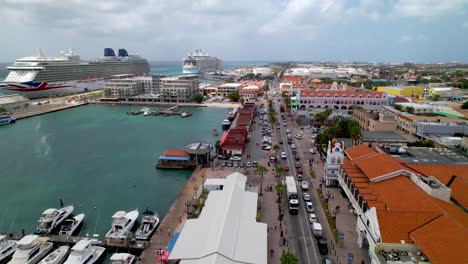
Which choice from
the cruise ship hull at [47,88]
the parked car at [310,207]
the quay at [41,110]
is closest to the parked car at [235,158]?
the parked car at [310,207]

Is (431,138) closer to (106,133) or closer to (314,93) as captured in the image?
(314,93)

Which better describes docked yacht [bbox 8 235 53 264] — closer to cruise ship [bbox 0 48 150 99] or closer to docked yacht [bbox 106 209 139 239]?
docked yacht [bbox 106 209 139 239]

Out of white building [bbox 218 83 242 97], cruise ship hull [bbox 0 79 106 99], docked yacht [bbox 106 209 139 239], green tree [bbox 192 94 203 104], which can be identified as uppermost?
cruise ship hull [bbox 0 79 106 99]

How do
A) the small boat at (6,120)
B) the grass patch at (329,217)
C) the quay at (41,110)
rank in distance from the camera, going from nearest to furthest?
1. the grass patch at (329,217)
2. the small boat at (6,120)
3. the quay at (41,110)

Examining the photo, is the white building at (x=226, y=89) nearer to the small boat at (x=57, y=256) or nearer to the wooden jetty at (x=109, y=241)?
the wooden jetty at (x=109, y=241)

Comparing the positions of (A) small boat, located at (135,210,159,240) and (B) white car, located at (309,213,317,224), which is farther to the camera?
(B) white car, located at (309,213,317,224)

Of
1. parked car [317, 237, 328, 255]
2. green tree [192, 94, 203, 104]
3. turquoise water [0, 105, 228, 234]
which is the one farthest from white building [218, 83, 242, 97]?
parked car [317, 237, 328, 255]
